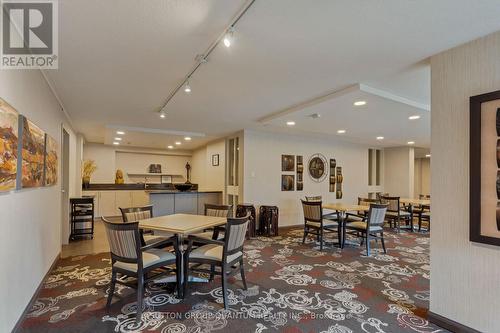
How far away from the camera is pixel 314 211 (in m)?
5.03

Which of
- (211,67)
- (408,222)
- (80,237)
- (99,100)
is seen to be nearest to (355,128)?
(408,222)

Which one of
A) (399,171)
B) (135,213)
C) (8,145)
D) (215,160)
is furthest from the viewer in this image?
(399,171)

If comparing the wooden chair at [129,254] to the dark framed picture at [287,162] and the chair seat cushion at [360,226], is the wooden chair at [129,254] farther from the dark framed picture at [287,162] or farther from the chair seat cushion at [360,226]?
the dark framed picture at [287,162]

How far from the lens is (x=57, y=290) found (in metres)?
3.06

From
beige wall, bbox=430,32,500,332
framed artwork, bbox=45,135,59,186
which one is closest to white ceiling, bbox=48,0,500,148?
beige wall, bbox=430,32,500,332

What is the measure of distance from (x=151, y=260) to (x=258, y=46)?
2.40 m

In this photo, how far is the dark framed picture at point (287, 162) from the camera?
7008 mm

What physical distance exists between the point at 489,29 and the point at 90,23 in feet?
10.3

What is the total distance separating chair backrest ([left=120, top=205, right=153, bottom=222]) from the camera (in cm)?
370

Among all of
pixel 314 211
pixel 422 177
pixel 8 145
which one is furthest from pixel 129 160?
pixel 422 177

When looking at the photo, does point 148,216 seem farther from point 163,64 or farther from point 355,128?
point 355,128

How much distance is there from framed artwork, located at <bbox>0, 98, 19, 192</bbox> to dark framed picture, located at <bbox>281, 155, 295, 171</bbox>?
5648 millimetres

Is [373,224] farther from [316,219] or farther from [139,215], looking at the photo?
[139,215]

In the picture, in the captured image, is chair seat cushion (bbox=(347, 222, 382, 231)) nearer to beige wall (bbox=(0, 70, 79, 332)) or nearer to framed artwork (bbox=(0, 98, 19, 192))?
beige wall (bbox=(0, 70, 79, 332))
